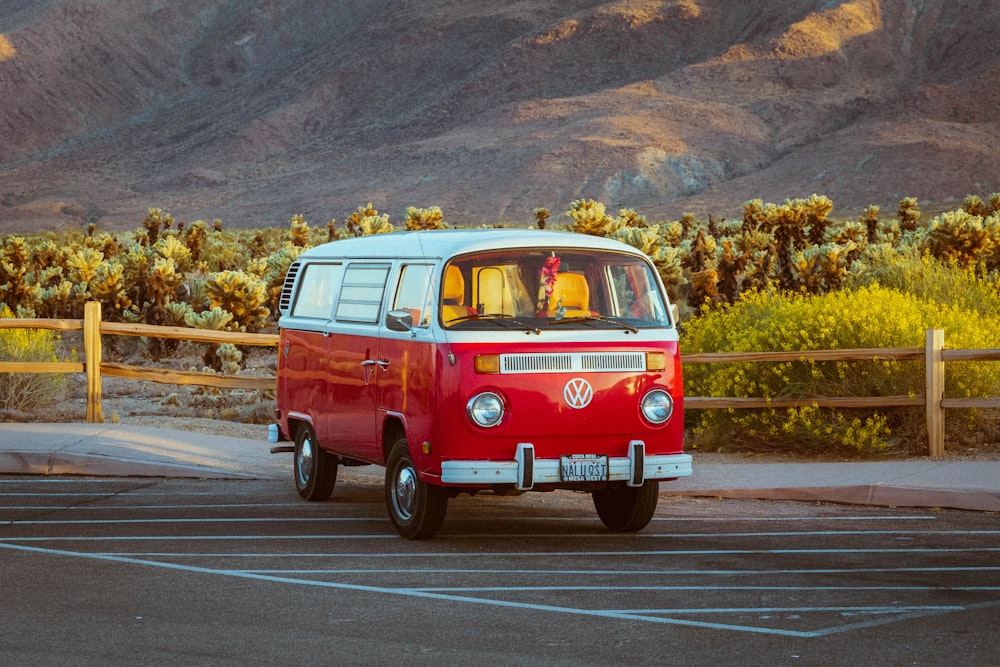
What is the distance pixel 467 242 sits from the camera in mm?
11086

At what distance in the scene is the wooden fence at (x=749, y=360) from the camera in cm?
1425

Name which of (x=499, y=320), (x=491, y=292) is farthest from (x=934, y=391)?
(x=499, y=320)

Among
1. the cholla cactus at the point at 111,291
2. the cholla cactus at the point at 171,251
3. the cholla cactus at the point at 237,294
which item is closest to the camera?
the cholla cactus at the point at 237,294

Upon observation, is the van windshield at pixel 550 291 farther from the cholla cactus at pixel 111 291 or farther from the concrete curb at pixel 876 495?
the cholla cactus at pixel 111 291

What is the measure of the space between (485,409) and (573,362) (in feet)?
2.18

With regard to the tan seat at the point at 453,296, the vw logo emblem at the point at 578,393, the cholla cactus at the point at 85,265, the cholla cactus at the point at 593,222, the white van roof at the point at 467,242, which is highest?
the cholla cactus at the point at 593,222

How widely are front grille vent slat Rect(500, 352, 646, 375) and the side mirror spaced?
76cm

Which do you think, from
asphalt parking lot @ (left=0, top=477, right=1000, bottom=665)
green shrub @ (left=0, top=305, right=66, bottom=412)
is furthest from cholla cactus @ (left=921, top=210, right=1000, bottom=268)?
asphalt parking lot @ (left=0, top=477, right=1000, bottom=665)

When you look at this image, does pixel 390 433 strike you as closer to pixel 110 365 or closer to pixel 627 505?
pixel 627 505

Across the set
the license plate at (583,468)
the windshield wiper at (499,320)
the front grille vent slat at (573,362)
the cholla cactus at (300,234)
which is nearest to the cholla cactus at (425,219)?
the cholla cactus at (300,234)

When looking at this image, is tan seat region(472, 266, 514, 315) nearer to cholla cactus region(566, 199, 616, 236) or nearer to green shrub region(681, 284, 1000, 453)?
green shrub region(681, 284, 1000, 453)

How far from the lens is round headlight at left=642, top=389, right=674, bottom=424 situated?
1088 centimetres

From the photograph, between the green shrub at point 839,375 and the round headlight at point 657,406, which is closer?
the round headlight at point 657,406

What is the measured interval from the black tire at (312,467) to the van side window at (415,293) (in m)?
1.90
